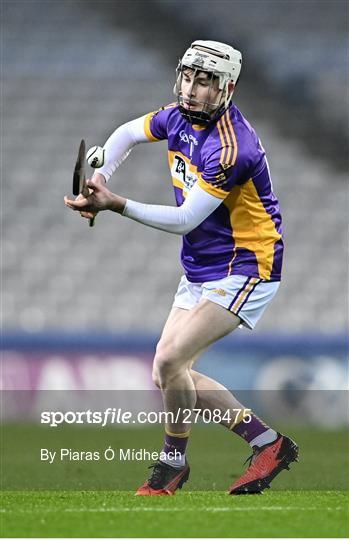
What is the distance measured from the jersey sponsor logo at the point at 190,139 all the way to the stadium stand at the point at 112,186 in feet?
25.2

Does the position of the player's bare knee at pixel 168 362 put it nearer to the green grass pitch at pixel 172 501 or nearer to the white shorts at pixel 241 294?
the white shorts at pixel 241 294

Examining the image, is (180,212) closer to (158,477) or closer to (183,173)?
(183,173)

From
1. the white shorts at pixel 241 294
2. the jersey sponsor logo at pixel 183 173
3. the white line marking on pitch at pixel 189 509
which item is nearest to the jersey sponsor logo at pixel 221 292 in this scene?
the white shorts at pixel 241 294

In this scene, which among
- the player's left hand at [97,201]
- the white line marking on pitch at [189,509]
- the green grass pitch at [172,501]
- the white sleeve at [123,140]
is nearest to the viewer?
the green grass pitch at [172,501]

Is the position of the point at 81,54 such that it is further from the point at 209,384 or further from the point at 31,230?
the point at 209,384

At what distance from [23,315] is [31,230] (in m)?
1.50

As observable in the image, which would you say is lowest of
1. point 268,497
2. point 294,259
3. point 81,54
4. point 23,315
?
point 23,315

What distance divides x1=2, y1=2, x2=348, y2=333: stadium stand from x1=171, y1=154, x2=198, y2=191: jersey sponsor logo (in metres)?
7.63

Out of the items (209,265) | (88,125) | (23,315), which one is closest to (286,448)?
(209,265)

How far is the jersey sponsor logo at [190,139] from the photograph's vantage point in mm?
6141

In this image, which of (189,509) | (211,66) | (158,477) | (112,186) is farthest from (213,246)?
(112,186)

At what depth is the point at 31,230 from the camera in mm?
15070

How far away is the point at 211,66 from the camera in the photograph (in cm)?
601

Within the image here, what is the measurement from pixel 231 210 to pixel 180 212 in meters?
0.42
